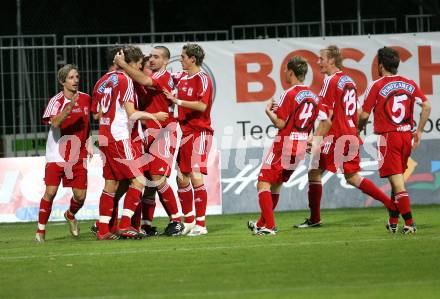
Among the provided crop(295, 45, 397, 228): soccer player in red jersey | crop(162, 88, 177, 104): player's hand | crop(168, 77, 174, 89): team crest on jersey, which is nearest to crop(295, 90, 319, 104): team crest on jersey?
crop(295, 45, 397, 228): soccer player in red jersey

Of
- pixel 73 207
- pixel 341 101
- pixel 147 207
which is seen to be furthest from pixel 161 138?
pixel 341 101

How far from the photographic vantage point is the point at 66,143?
42.4 feet

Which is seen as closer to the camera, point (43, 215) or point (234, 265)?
point (234, 265)

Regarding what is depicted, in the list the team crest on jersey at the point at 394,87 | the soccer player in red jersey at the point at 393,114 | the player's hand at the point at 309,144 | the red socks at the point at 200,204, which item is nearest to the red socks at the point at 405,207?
the soccer player in red jersey at the point at 393,114

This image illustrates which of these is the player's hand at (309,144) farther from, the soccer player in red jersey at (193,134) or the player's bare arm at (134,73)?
the player's bare arm at (134,73)

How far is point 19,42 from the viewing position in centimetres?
1706

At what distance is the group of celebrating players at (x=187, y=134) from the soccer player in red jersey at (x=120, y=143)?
1cm

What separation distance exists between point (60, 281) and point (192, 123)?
4.46 metres

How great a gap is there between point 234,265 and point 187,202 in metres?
3.57

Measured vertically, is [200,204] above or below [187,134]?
below

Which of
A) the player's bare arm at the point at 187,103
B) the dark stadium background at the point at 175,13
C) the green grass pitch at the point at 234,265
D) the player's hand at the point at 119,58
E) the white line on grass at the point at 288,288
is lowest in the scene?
the white line on grass at the point at 288,288

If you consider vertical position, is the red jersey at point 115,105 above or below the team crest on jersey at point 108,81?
below

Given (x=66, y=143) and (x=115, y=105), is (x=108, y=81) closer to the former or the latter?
(x=115, y=105)

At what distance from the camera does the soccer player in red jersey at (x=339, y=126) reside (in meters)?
13.0
